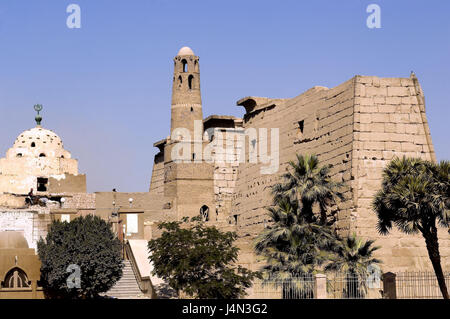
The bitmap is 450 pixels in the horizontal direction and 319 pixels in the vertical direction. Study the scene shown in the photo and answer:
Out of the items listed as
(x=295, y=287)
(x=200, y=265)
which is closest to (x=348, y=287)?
(x=295, y=287)

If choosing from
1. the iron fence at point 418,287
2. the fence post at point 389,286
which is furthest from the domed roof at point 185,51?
the fence post at point 389,286

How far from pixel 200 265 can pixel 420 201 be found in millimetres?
7987

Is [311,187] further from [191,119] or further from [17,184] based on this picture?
[17,184]

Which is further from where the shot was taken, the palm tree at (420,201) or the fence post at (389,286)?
the fence post at (389,286)

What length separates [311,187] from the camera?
35594mm

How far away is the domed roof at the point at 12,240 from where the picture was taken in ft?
138

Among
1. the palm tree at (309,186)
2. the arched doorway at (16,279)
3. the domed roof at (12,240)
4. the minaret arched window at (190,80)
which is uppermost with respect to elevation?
the minaret arched window at (190,80)

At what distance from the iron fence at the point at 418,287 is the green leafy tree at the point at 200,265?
453 centimetres

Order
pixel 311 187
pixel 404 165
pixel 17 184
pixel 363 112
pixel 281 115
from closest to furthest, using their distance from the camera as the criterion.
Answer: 1. pixel 404 165
2. pixel 311 187
3. pixel 363 112
4. pixel 281 115
5. pixel 17 184

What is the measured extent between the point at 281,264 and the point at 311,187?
12.1ft

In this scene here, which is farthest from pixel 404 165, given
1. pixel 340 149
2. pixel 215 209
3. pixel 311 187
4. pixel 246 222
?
pixel 215 209

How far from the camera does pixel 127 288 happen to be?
37.7 m

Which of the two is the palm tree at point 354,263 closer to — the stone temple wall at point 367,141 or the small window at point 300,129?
the stone temple wall at point 367,141

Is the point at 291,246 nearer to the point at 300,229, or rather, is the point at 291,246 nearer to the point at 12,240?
the point at 300,229
